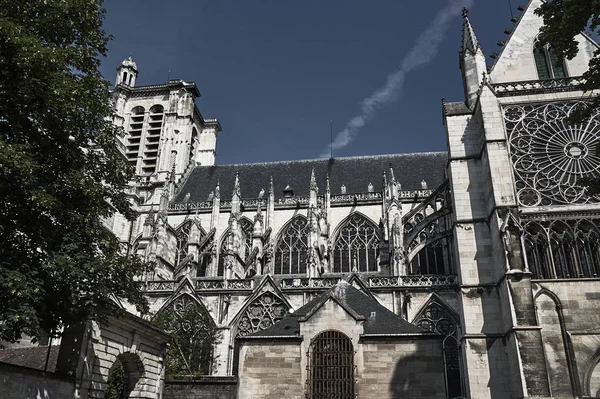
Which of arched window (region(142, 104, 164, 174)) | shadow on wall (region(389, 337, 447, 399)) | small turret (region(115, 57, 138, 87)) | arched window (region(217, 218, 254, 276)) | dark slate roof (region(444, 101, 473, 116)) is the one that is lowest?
shadow on wall (region(389, 337, 447, 399))

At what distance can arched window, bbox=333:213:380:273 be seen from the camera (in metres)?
Result: 25.7

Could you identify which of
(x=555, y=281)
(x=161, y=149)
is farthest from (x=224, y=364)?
(x=161, y=149)

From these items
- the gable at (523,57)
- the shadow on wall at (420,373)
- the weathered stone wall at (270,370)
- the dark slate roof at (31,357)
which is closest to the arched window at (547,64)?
the gable at (523,57)

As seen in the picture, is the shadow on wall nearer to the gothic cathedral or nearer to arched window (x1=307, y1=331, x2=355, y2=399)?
the gothic cathedral

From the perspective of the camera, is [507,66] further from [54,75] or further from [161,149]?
[161,149]

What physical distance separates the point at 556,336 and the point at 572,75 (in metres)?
9.93

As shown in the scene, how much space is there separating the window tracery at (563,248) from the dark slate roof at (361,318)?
15.8 ft

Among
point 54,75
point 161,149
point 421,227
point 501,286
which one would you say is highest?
point 161,149

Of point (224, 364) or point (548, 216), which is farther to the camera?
point (224, 364)

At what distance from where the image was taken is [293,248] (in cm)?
2695

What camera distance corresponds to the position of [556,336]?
1401 cm

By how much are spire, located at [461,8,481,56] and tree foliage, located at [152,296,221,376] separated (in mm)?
14702

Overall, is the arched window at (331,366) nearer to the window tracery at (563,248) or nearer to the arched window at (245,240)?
the window tracery at (563,248)

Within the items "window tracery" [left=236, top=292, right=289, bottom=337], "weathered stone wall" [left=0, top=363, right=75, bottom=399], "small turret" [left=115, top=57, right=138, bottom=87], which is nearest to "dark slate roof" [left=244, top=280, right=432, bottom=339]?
"weathered stone wall" [left=0, top=363, right=75, bottom=399]
